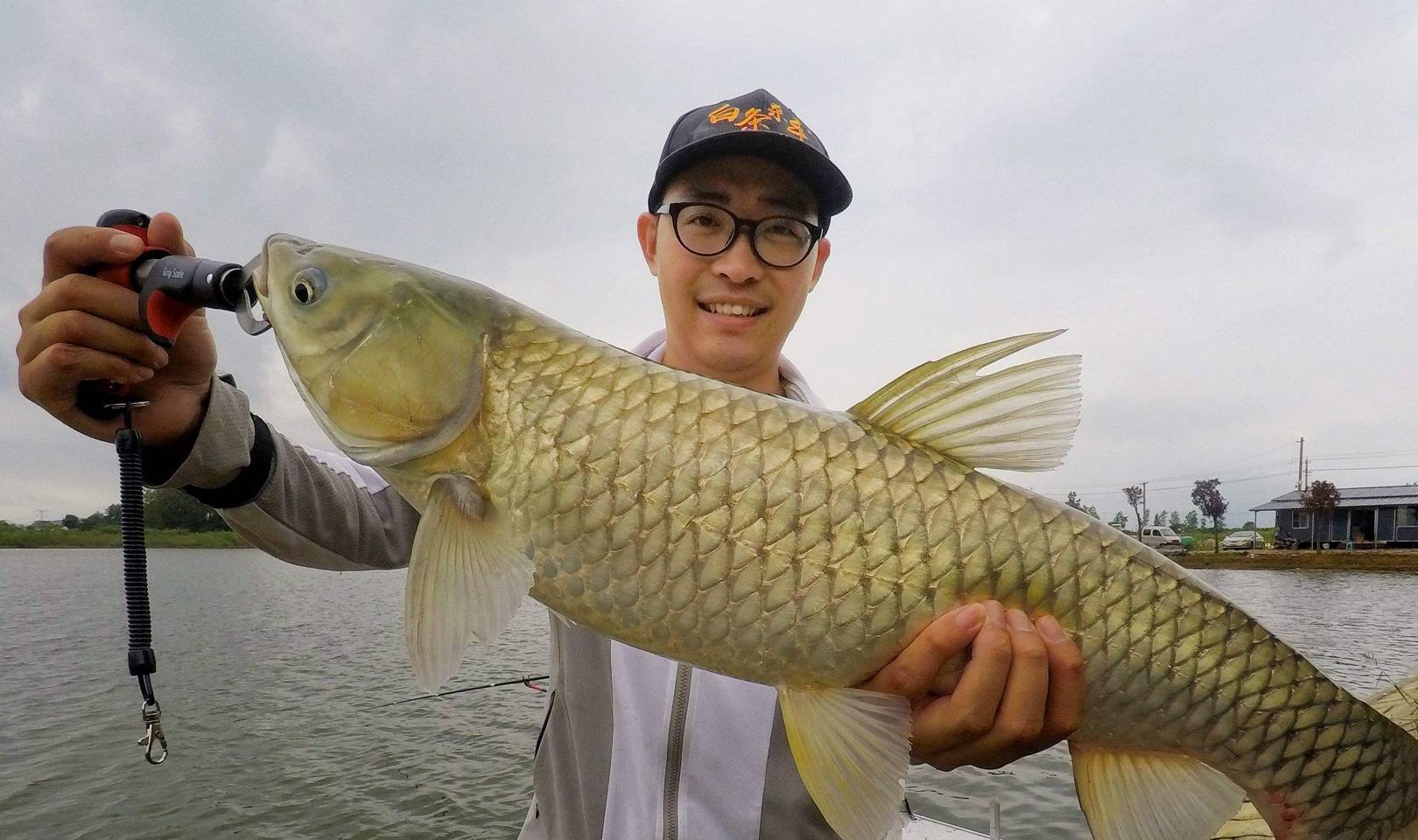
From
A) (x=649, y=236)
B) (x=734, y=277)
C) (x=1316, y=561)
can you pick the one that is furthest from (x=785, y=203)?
(x=1316, y=561)

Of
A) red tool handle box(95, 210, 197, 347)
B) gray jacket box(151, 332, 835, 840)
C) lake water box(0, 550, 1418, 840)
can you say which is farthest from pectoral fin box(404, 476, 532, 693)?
lake water box(0, 550, 1418, 840)

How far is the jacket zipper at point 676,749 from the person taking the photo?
1970 millimetres

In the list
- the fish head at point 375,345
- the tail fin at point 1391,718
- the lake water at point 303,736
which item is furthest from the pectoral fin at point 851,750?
the lake water at point 303,736

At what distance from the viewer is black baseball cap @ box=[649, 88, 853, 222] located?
2.46 metres

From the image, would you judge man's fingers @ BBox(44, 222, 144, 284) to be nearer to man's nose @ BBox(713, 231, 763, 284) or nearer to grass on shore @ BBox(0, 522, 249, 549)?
man's nose @ BBox(713, 231, 763, 284)

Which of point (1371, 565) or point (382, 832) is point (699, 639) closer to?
point (382, 832)

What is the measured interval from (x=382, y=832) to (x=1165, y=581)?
8200 millimetres

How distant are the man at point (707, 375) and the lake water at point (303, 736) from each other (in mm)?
6260

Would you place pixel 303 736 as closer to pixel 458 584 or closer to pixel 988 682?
pixel 458 584

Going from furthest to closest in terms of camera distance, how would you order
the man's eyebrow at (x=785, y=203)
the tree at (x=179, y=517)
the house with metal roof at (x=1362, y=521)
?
the tree at (x=179, y=517) → the house with metal roof at (x=1362, y=521) → the man's eyebrow at (x=785, y=203)

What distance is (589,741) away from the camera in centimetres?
209

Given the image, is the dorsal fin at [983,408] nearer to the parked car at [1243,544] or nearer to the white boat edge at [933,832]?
the white boat edge at [933,832]

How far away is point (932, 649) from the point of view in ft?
4.82

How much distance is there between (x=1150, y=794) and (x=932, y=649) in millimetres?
693
